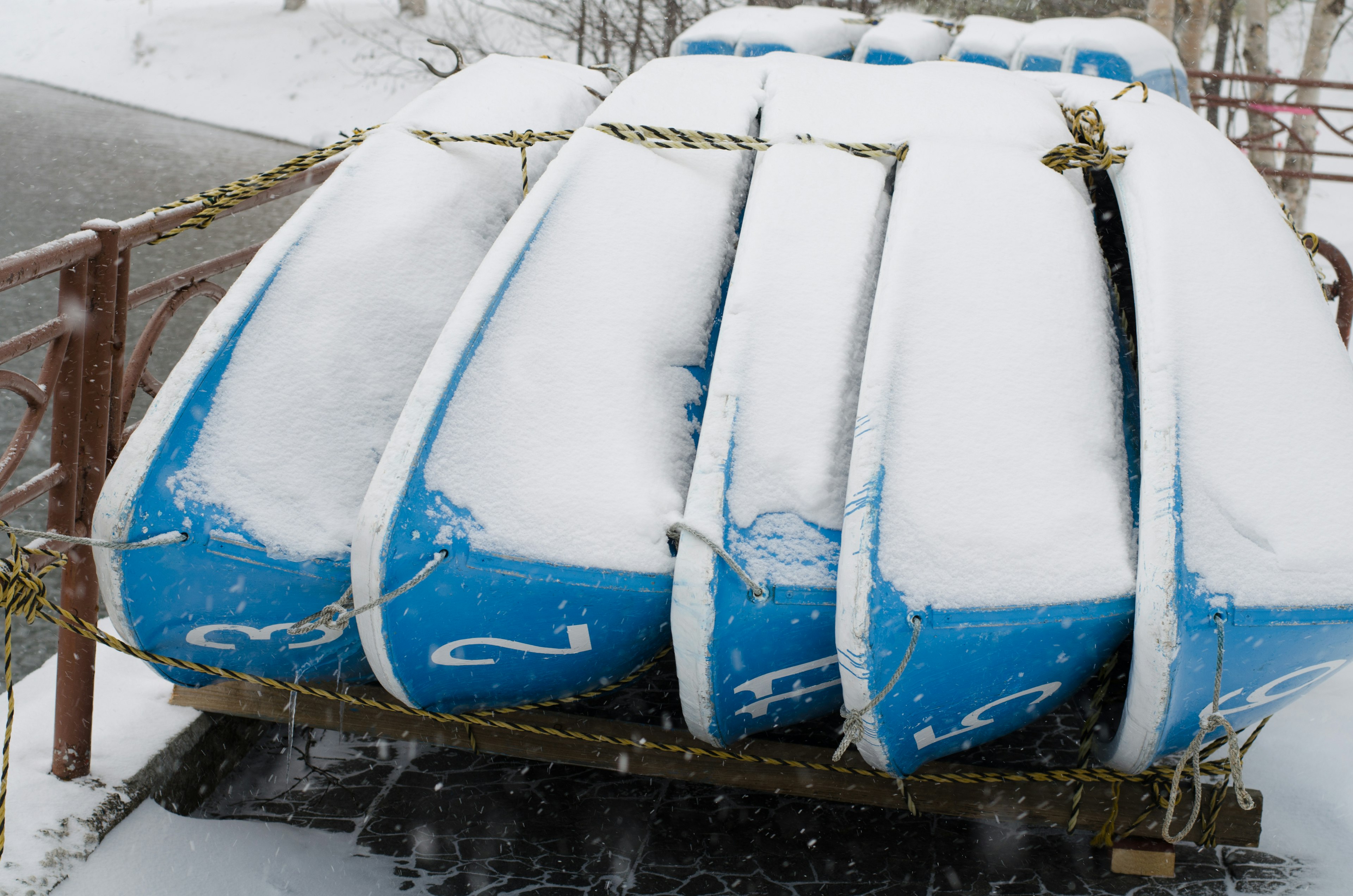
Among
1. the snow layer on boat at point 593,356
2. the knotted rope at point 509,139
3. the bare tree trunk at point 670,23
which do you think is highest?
the bare tree trunk at point 670,23

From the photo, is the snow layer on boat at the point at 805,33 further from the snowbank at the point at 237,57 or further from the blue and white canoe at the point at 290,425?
the snowbank at the point at 237,57

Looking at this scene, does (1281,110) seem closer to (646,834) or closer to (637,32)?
(637,32)

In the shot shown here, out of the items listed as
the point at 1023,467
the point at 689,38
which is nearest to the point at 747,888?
the point at 1023,467

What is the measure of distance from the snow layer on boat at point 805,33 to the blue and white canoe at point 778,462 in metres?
3.69

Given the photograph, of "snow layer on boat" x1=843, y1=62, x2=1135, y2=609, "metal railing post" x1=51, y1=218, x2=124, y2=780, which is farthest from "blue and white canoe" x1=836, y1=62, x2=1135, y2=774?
"metal railing post" x1=51, y1=218, x2=124, y2=780

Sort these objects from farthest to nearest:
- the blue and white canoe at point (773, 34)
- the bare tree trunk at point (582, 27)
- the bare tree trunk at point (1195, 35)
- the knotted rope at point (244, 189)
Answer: the bare tree trunk at point (582, 27), the bare tree trunk at point (1195, 35), the blue and white canoe at point (773, 34), the knotted rope at point (244, 189)

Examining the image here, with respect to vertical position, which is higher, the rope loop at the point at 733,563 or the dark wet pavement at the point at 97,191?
the rope loop at the point at 733,563

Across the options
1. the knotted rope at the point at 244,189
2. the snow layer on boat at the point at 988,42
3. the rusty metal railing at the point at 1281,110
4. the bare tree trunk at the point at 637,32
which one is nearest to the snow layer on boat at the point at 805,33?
the snow layer on boat at the point at 988,42

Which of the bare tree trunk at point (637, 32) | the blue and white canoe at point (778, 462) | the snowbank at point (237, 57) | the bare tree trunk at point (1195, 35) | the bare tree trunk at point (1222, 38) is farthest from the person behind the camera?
the snowbank at point (237, 57)

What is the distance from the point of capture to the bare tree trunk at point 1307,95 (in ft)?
32.8

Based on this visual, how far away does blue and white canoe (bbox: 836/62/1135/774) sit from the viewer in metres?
1.73

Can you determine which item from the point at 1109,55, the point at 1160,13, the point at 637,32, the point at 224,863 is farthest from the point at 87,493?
the point at 1160,13

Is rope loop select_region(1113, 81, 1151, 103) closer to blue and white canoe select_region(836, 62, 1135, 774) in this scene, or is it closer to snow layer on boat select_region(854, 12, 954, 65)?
blue and white canoe select_region(836, 62, 1135, 774)

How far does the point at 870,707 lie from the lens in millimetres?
1738
